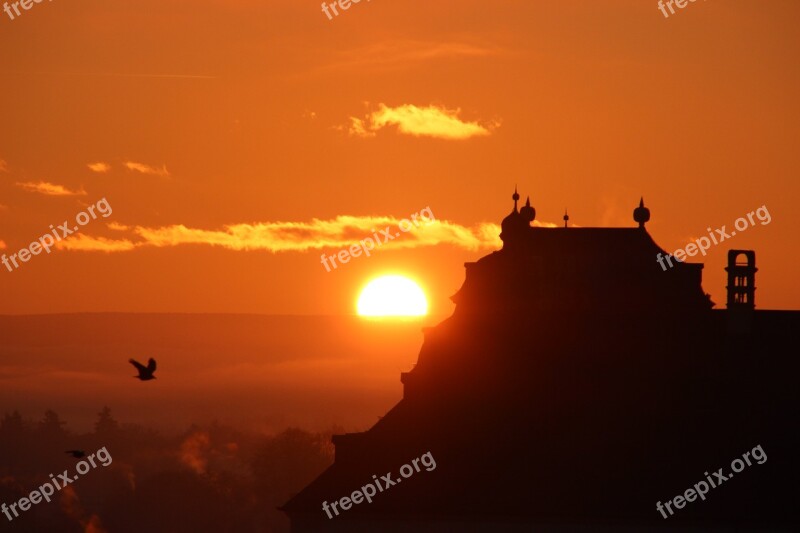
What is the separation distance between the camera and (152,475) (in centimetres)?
18438

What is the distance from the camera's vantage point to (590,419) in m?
67.8

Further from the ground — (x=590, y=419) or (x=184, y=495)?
(x=184, y=495)

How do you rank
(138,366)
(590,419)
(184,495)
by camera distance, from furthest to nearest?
(184,495)
(590,419)
(138,366)

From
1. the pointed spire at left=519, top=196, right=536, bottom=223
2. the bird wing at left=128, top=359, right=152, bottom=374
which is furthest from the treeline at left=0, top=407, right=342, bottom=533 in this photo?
the bird wing at left=128, top=359, right=152, bottom=374

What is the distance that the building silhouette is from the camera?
→ 65.0 meters

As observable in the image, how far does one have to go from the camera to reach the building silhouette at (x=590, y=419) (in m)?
65.0

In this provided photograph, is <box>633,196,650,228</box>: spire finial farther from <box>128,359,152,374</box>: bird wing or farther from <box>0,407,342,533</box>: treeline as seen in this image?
<box>0,407,342,533</box>: treeline

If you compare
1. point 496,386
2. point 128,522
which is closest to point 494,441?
point 496,386

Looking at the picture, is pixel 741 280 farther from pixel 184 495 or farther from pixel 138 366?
pixel 184 495

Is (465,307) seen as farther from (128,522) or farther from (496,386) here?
(128,522)

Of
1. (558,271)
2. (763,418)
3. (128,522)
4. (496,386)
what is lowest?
(763,418)

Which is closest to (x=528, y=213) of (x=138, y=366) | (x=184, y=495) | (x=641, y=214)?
(x=641, y=214)

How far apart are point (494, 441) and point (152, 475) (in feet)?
397

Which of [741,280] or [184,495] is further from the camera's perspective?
[184,495]
